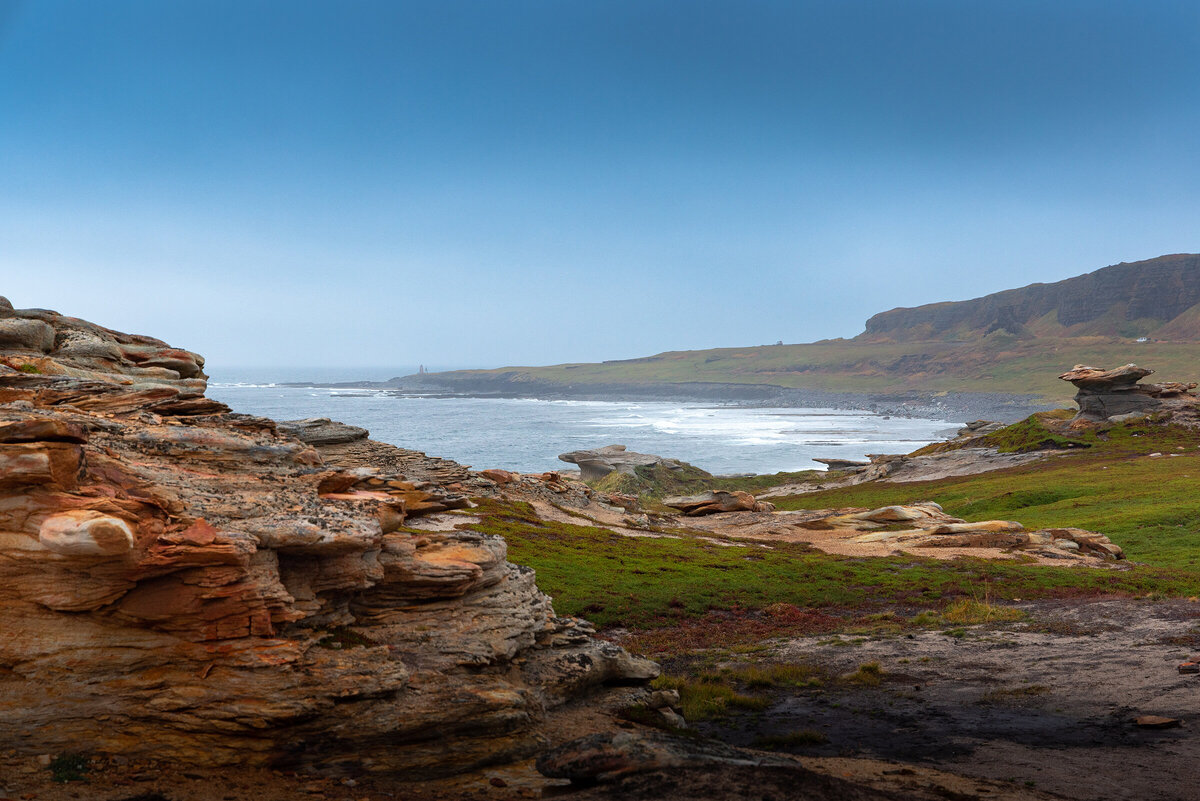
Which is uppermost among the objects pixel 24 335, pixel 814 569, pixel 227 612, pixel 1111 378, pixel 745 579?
pixel 24 335

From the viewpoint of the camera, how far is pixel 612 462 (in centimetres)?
9956

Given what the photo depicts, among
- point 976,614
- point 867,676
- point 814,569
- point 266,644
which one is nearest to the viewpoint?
point 266,644

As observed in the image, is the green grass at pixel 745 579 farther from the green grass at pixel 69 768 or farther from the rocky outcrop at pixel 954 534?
the green grass at pixel 69 768

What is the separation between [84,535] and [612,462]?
88547mm

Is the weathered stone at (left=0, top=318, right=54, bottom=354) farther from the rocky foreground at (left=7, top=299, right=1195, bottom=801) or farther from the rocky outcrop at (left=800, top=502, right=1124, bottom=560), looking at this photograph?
the rocky outcrop at (left=800, top=502, right=1124, bottom=560)

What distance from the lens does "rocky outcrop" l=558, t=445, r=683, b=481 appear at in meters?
98.5

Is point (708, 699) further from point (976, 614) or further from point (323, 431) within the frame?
point (323, 431)

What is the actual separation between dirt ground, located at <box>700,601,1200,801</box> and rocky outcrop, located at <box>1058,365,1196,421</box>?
282 feet

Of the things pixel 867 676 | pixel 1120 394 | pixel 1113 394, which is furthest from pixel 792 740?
pixel 1120 394

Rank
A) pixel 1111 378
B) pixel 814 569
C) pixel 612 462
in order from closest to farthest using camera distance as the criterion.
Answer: pixel 814 569 < pixel 612 462 < pixel 1111 378

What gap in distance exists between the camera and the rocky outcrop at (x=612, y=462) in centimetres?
9850

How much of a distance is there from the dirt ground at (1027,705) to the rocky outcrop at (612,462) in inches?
2665

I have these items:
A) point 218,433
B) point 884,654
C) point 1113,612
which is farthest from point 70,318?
point 1113,612

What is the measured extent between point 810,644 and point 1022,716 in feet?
31.1
